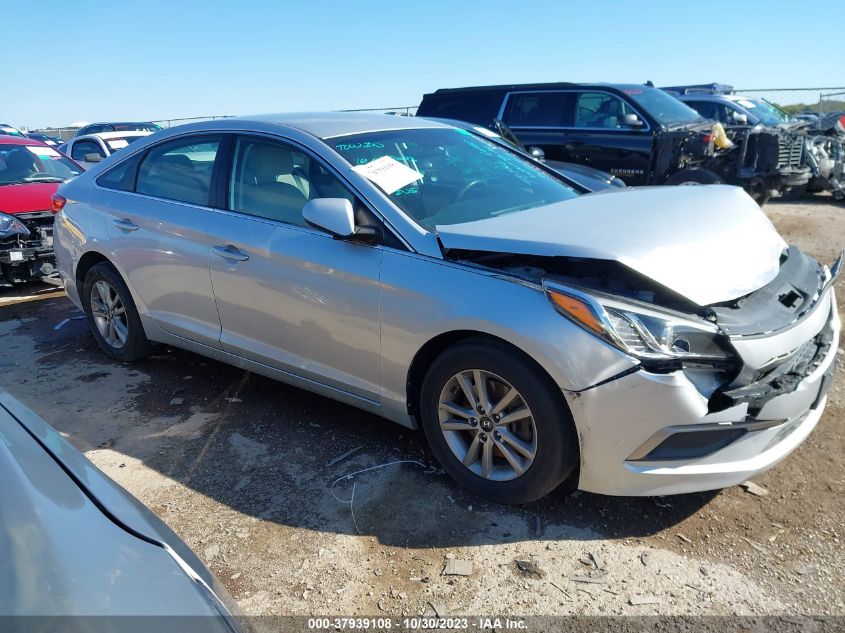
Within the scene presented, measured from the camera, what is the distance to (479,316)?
110 inches

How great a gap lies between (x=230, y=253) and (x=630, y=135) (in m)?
7.21

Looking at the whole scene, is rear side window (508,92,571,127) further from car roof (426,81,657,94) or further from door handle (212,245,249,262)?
door handle (212,245,249,262)

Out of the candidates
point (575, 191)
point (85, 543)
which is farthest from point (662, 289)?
point (85, 543)

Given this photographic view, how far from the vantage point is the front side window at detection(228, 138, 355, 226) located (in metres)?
3.51

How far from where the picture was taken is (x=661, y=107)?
31.2 ft

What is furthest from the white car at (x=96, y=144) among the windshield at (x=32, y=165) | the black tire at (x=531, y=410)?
→ the black tire at (x=531, y=410)

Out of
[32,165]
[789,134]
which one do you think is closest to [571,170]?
[789,134]

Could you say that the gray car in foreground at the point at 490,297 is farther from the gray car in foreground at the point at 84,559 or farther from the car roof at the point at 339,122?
the gray car in foreground at the point at 84,559

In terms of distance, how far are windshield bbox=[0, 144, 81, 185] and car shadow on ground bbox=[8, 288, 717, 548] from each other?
3.80 metres

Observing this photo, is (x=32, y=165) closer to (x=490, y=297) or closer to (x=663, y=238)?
(x=490, y=297)

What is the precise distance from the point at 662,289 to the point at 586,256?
339 millimetres

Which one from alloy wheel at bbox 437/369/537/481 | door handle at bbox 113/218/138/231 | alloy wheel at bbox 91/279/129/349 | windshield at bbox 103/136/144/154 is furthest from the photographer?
windshield at bbox 103/136/144/154

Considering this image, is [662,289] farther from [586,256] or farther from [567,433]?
[567,433]

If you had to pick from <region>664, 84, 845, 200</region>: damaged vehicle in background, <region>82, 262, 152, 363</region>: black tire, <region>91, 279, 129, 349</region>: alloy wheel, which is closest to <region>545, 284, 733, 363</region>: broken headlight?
<region>82, 262, 152, 363</region>: black tire
